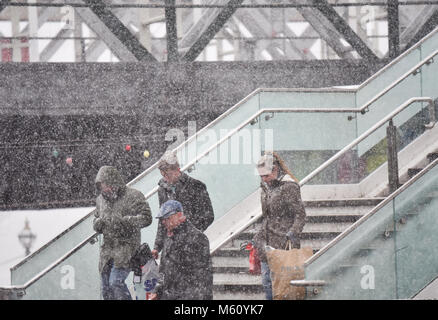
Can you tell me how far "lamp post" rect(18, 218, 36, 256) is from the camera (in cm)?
1187

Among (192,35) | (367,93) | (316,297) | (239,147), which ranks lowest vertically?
(316,297)

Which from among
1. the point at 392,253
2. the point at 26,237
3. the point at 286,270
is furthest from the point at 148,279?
the point at 26,237

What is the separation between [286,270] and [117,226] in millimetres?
1506

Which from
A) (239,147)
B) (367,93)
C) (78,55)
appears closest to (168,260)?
(239,147)

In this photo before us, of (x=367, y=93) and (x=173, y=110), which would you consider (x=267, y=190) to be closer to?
(x=367, y=93)

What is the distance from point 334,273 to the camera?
767 cm

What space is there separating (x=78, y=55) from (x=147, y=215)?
11.3m

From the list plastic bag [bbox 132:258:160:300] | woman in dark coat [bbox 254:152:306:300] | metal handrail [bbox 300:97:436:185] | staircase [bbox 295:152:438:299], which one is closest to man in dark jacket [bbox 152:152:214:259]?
plastic bag [bbox 132:258:160:300]

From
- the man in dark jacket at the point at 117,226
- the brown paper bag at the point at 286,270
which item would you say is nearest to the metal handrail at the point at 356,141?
the brown paper bag at the point at 286,270

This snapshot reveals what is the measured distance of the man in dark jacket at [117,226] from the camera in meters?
7.84

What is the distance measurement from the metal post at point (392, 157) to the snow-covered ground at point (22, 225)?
4.34 m

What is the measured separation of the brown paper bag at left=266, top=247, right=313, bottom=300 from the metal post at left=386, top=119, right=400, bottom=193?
7.23 feet

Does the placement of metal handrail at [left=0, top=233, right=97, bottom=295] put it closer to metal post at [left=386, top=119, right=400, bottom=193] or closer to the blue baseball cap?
the blue baseball cap

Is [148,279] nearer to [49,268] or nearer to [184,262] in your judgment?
[184,262]
